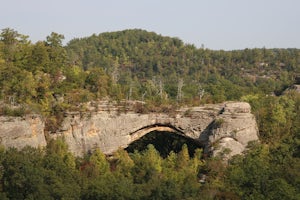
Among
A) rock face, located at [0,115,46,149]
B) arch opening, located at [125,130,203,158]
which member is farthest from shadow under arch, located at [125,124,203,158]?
rock face, located at [0,115,46,149]

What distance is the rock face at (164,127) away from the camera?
32.8 meters

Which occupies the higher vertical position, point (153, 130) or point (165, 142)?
point (153, 130)

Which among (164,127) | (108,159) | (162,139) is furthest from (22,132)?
(162,139)

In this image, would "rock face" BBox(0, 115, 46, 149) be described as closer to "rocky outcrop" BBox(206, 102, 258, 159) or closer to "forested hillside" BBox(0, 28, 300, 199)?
"forested hillside" BBox(0, 28, 300, 199)

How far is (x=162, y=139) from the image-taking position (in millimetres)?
37750

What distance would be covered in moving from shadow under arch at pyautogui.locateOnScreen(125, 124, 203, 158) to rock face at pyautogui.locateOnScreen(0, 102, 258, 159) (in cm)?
7

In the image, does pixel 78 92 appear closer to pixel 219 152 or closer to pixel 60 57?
pixel 60 57

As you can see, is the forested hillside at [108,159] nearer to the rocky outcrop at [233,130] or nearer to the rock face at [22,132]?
the rock face at [22,132]

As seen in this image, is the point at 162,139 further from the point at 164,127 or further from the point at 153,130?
the point at 164,127

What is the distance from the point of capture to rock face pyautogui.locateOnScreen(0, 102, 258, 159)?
32781mm

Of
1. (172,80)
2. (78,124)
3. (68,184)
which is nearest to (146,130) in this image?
(78,124)

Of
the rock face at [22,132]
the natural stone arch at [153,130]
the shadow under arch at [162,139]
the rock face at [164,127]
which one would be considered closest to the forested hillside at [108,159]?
the rock face at [22,132]

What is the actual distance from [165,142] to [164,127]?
319cm

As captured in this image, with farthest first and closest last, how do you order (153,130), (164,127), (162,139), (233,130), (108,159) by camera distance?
(162,139) < (153,130) < (164,127) < (108,159) < (233,130)
